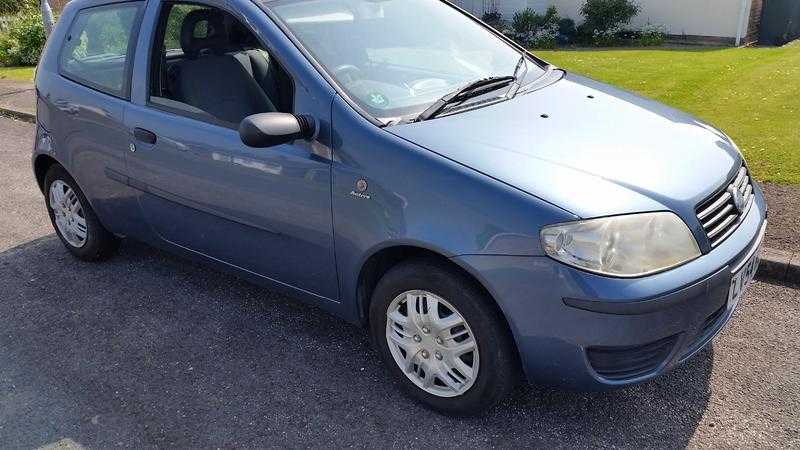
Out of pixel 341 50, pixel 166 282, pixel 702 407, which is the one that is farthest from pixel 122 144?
pixel 702 407

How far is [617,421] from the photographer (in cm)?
285

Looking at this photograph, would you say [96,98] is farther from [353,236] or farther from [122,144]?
[353,236]

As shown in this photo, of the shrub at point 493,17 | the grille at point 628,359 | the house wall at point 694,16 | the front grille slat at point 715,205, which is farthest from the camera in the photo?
the shrub at point 493,17

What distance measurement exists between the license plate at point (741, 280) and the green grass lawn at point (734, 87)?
8.78ft

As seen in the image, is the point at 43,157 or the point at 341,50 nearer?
the point at 341,50

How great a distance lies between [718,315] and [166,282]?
319 cm

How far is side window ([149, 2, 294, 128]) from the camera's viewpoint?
3445 mm

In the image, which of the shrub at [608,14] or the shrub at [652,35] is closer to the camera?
the shrub at [652,35]

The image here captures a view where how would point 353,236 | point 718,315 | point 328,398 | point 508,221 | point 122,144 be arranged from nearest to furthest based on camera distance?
point 508,221, point 718,315, point 353,236, point 328,398, point 122,144

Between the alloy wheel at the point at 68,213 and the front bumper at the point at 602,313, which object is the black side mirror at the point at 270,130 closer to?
the front bumper at the point at 602,313

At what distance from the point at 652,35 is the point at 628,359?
15.6 meters

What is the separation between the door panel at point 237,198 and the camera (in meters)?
3.02

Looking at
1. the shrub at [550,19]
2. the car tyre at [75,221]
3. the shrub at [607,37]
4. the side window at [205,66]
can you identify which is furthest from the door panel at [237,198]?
the shrub at [550,19]

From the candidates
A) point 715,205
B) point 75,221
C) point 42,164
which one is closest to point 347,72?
point 715,205
